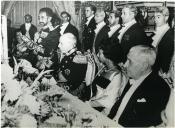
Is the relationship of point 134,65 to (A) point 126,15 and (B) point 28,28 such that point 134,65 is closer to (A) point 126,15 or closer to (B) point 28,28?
(A) point 126,15

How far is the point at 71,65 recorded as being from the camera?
240 centimetres

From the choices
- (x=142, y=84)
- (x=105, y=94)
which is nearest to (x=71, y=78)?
(x=105, y=94)

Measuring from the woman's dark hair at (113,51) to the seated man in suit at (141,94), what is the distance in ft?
0.23

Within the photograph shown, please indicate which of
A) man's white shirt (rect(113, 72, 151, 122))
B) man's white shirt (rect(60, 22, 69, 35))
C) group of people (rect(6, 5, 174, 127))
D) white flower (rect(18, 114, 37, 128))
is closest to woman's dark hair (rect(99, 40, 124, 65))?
group of people (rect(6, 5, 174, 127))

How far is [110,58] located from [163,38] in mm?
434

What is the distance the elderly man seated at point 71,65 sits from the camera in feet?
7.82

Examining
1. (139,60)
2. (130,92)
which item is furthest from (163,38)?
(130,92)

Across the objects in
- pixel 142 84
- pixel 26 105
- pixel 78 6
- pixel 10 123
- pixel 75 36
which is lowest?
pixel 10 123

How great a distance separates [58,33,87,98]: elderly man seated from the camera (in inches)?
93.8

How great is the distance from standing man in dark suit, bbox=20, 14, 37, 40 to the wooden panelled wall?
0.08ft

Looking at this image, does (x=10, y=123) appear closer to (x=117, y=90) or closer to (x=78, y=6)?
(x=117, y=90)

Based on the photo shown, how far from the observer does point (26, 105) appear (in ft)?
7.95

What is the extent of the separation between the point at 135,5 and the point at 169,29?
32 cm

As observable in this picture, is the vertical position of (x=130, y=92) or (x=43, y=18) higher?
(x=43, y=18)
